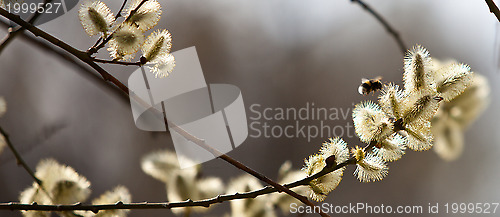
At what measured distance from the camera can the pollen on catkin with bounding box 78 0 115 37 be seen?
41 centimetres

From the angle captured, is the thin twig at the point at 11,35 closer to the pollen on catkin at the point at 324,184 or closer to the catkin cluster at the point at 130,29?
the catkin cluster at the point at 130,29

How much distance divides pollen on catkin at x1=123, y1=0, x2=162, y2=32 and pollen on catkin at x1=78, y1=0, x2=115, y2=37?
0.02m

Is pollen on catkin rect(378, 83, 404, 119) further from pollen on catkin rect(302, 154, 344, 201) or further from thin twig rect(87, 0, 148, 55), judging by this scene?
thin twig rect(87, 0, 148, 55)

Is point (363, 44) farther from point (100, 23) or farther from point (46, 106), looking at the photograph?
point (100, 23)

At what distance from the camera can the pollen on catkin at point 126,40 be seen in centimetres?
40

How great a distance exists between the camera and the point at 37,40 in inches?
21.8

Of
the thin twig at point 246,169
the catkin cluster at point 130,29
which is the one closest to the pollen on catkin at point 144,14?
the catkin cluster at point 130,29

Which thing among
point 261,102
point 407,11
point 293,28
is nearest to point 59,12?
point 261,102

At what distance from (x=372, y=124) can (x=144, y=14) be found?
0.76ft

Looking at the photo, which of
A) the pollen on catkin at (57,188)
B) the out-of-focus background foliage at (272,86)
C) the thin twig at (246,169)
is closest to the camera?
the thin twig at (246,169)

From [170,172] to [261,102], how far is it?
1865 millimetres

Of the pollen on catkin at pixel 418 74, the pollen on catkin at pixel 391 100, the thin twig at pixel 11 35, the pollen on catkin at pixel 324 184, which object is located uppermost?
the thin twig at pixel 11 35

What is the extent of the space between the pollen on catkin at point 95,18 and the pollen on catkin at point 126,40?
0.06 feet

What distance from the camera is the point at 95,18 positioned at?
408mm
